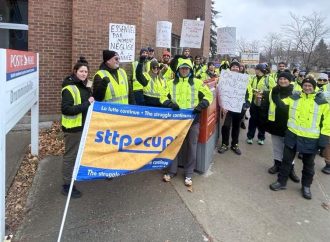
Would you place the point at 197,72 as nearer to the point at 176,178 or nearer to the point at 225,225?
the point at 176,178

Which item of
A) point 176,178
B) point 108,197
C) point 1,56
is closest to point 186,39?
point 176,178

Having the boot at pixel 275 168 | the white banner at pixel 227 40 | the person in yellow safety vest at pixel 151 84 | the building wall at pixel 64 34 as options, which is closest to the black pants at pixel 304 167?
the boot at pixel 275 168

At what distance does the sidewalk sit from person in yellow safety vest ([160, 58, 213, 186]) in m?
0.51

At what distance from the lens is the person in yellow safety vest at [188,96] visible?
17.2 feet

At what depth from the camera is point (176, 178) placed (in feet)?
18.5

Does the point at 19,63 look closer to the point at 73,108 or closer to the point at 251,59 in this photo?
the point at 73,108

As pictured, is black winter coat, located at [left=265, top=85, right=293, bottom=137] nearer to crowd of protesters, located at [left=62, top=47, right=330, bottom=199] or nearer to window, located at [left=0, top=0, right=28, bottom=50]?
crowd of protesters, located at [left=62, top=47, right=330, bottom=199]

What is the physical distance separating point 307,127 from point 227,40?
757 cm

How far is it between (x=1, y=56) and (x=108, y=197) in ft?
7.73

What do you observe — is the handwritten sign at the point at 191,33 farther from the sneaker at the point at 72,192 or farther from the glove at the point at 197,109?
the sneaker at the point at 72,192

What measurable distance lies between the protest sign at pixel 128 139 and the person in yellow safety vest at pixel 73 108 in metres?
0.51

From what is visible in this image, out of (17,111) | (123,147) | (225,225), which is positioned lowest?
(225,225)

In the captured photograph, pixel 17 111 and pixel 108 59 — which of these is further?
pixel 108 59

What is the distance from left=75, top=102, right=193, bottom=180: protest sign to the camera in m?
3.98
